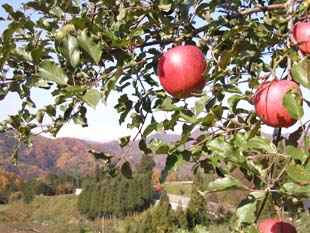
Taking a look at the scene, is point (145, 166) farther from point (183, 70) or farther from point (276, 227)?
point (183, 70)

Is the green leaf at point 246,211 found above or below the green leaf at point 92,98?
below

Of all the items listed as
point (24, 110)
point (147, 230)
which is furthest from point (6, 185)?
point (24, 110)

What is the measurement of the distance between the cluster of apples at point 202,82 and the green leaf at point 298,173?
197 mm

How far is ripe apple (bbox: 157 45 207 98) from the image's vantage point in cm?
101

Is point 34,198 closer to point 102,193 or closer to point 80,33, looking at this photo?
point 102,193

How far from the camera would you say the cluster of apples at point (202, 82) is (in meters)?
0.92

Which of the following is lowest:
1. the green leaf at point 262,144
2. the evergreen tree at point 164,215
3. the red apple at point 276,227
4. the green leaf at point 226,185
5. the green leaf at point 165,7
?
the evergreen tree at point 164,215

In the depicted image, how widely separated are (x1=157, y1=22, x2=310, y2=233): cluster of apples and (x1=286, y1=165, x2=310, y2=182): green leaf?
20 centimetres

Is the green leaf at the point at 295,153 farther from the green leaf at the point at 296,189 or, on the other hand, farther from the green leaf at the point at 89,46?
the green leaf at the point at 89,46

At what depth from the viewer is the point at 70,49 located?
2.78 feet

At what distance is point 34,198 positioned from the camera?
4703 centimetres

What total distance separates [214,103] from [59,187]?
2081 inches

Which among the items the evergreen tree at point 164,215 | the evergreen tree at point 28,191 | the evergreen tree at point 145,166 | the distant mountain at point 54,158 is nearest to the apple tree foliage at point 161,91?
the evergreen tree at point 164,215

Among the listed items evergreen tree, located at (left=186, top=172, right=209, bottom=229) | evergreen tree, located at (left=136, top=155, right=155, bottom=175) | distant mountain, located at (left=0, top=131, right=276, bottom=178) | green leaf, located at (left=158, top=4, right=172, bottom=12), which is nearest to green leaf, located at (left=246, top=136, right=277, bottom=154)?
green leaf, located at (left=158, top=4, right=172, bottom=12)
